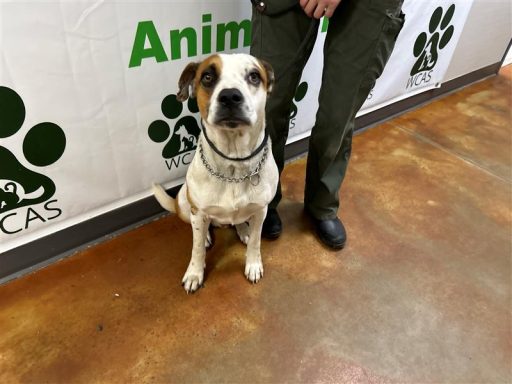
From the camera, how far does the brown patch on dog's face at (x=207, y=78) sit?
4.28 feet

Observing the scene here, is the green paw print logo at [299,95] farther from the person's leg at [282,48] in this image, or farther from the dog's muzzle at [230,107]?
the dog's muzzle at [230,107]

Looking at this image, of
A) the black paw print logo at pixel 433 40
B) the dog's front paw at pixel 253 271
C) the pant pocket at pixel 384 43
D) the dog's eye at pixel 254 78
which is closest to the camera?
the dog's eye at pixel 254 78

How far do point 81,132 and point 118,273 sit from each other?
69cm

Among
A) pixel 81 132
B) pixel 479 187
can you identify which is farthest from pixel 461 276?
pixel 81 132

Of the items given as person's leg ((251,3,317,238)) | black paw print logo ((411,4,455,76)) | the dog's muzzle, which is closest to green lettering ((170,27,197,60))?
person's leg ((251,3,317,238))

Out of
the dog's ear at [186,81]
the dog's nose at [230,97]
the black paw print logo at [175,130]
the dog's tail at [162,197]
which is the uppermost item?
the dog's nose at [230,97]

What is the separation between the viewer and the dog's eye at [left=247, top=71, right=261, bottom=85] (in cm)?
133

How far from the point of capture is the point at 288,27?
155cm

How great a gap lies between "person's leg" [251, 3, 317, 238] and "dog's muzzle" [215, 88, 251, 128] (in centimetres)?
48

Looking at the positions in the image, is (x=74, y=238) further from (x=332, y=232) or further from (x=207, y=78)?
(x=332, y=232)

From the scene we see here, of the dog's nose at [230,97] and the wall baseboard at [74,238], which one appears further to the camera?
the wall baseboard at [74,238]

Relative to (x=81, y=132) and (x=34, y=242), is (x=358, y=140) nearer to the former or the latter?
→ (x=81, y=132)

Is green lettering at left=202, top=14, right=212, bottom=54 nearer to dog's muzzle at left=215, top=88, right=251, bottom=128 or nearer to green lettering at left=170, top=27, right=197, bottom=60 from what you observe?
green lettering at left=170, top=27, right=197, bottom=60

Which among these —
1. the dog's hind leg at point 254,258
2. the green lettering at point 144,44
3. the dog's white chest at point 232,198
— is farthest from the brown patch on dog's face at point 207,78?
the dog's hind leg at point 254,258
